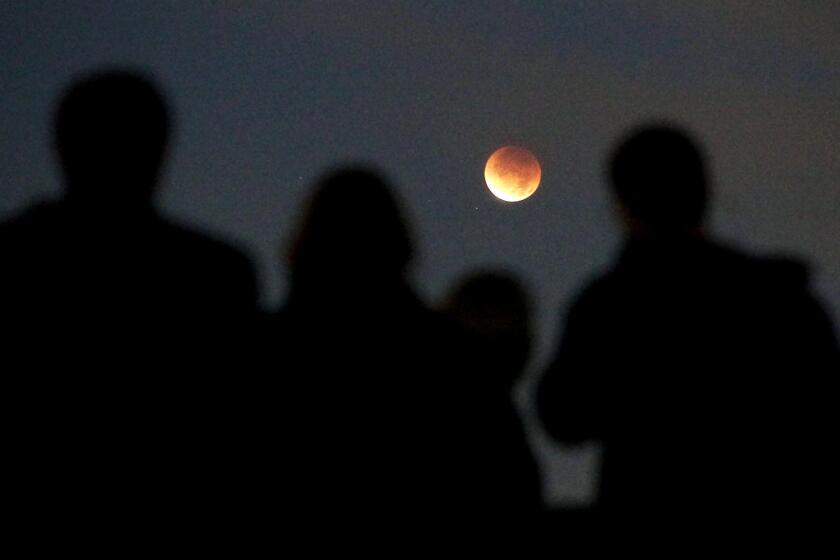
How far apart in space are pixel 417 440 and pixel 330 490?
0.82ft

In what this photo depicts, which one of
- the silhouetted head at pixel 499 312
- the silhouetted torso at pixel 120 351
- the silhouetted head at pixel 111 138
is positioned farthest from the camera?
the silhouetted head at pixel 499 312

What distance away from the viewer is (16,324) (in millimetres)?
2680

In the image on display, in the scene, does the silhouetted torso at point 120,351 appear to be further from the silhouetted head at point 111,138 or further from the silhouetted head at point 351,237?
the silhouetted head at point 351,237

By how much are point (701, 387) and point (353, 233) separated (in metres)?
0.97

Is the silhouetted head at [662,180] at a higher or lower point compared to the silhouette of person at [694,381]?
higher

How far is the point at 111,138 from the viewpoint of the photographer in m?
2.83

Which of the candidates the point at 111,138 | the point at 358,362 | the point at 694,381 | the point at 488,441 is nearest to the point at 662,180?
the point at 694,381

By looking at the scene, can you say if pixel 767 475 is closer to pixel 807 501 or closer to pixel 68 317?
pixel 807 501

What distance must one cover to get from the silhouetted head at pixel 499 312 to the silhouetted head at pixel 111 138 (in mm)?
1207

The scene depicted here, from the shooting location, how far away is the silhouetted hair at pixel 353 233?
2.97 meters

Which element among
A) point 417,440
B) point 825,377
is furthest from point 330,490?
point 825,377

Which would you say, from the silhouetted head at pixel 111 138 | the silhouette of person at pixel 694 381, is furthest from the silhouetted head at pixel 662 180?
the silhouetted head at pixel 111 138

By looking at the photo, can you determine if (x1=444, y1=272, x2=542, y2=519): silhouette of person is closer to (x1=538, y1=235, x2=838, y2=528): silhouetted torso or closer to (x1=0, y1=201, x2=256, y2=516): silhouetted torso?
(x1=538, y1=235, x2=838, y2=528): silhouetted torso

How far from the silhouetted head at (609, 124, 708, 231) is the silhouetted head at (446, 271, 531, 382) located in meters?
0.71
